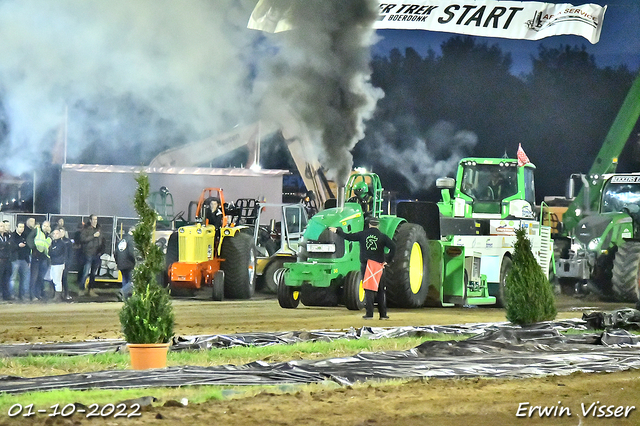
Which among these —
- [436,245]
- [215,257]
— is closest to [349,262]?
[436,245]

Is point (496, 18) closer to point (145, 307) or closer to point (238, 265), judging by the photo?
point (238, 265)

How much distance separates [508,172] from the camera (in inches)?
666

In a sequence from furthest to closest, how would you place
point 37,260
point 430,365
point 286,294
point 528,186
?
point 528,186 < point 37,260 < point 286,294 < point 430,365

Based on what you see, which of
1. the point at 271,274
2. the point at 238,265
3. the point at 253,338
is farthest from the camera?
the point at 271,274

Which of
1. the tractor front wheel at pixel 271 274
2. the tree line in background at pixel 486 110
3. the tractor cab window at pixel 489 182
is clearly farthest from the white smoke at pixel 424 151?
the tractor front wheel at pixel 271 274

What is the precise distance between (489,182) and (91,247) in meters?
7.18

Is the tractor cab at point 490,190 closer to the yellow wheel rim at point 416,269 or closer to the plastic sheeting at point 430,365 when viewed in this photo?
the yellow wheel rim at point 416,269

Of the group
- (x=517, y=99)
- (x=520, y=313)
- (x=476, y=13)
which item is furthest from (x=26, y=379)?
(x=517, y=99)

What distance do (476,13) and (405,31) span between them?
3.00 metres

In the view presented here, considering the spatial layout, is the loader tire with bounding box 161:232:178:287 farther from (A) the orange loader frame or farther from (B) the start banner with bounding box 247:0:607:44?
(B) the start banner with bounding box 247:0:607:44

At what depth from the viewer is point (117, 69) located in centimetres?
1891

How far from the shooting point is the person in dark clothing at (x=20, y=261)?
1537 centimetres

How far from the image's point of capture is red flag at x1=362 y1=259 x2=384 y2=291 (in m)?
13.3

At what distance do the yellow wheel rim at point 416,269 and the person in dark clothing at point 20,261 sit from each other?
6.28 metres
